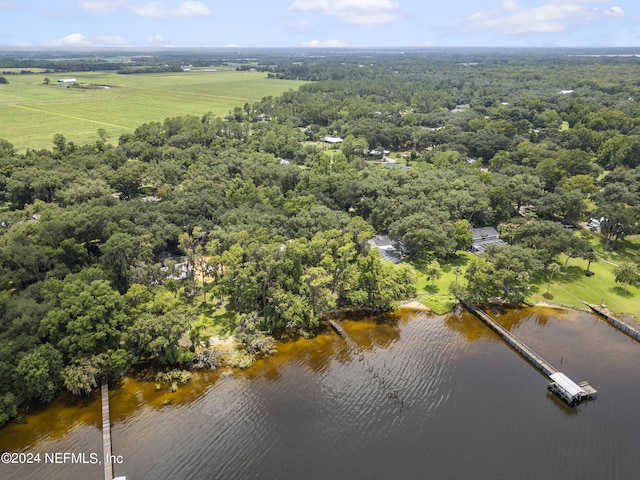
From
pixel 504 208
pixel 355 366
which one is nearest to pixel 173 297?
pixel 355 366

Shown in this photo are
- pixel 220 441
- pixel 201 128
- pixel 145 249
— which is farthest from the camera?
pixel 201 128

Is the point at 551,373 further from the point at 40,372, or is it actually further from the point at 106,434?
the point at 40,372

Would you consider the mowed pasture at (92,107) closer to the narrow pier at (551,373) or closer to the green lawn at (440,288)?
the green lawn at (440,288)

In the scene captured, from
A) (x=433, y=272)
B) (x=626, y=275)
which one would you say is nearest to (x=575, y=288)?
(x=626, y=275)

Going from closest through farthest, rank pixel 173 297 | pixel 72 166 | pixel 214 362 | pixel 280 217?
pixel 214 362, pixel 173 297, pixel 280 217, pixel 72 166

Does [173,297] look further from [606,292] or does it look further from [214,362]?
[606,292]

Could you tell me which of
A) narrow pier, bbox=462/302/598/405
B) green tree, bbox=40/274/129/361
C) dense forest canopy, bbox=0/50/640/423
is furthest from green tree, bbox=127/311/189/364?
narrow pier, bbox=462/302/598/405
